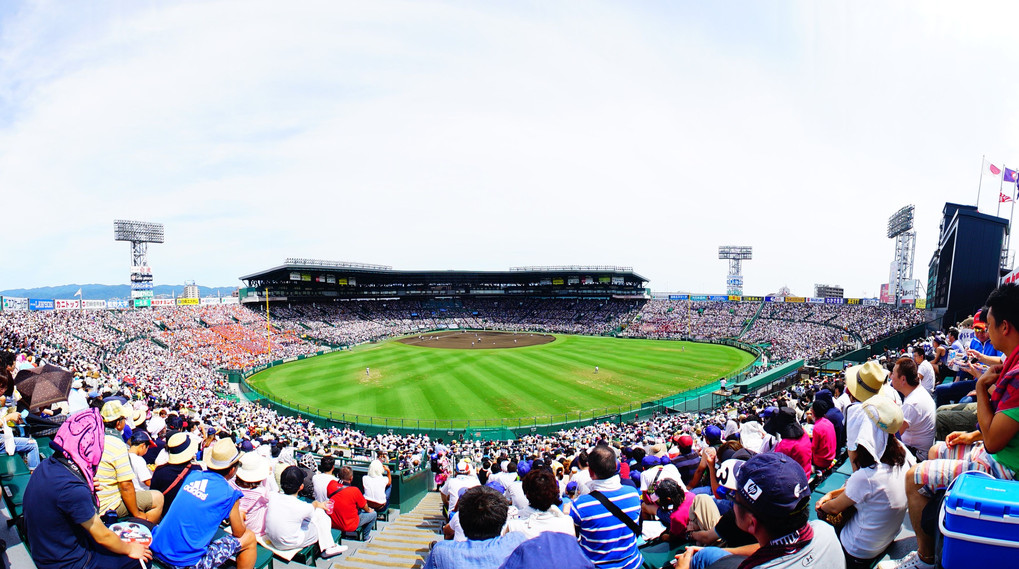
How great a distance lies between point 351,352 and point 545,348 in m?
23.3

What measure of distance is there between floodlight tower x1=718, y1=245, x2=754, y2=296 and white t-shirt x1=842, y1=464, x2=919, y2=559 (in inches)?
4923

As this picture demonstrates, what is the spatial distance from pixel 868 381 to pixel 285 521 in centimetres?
752

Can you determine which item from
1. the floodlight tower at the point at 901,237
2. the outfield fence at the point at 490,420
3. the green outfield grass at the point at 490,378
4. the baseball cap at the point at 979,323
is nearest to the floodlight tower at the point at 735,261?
the floodlight tower at the point at 901,237

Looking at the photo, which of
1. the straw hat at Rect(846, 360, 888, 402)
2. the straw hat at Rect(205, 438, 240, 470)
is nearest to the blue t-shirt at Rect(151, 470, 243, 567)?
the straw hat at Rect(205, 438, 240, 470)

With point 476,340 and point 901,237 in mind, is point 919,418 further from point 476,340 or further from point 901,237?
point 901,237

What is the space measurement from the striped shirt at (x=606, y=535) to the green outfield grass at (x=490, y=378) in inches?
944

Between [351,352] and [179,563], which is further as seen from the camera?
[351,352]

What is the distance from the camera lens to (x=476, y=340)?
200 feet

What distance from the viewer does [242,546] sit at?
15.2 ft

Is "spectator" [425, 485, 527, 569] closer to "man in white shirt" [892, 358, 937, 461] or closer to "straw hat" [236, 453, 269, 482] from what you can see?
"straw hat" [236, 453, 269, 482]

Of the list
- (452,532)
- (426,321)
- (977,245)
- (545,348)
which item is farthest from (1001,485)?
(426,321)

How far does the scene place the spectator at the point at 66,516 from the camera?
3.57 meters

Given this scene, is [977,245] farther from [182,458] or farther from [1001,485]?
[182,458]

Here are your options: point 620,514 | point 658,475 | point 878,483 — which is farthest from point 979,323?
point 620,514
